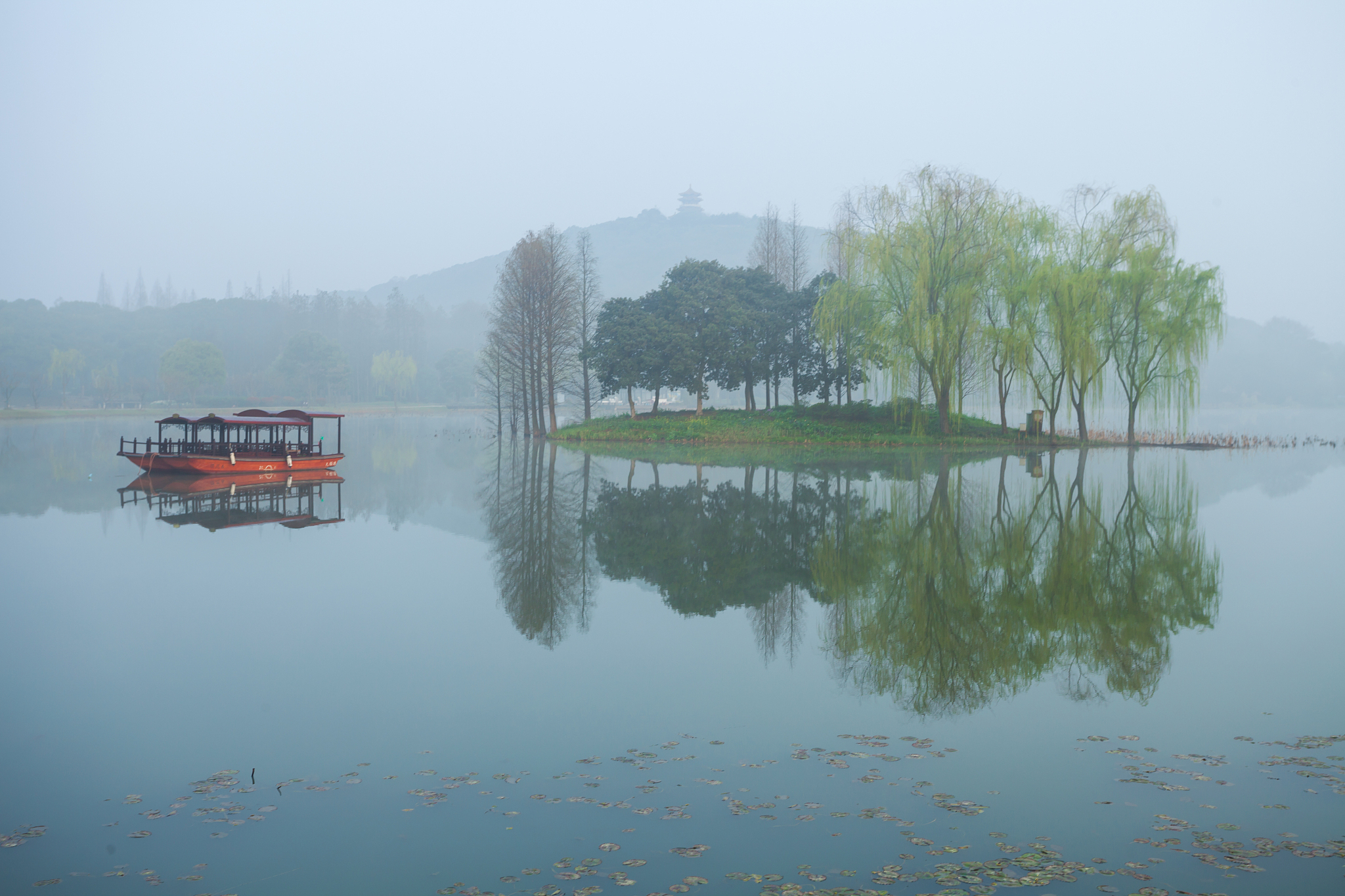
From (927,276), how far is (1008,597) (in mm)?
30736

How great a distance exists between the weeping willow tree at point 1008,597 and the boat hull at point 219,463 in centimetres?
2087

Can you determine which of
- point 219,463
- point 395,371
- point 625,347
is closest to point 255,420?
point 219,463

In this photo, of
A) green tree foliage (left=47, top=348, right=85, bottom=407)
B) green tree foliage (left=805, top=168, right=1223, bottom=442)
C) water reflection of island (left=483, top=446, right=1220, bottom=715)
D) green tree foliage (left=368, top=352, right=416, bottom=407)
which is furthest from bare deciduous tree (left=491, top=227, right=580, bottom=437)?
green tree foliage (left=47, top=348, right=85, bottom=407)

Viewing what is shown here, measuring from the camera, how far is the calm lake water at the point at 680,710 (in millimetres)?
5047

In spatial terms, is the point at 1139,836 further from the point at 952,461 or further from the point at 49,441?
the point at 49,441

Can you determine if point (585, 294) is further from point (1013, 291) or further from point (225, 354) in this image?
point (225, 354)

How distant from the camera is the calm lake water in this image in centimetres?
505

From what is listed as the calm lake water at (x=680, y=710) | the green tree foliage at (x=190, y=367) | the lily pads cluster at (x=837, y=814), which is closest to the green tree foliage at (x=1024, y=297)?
the calm lake water at (x=680, y=710)

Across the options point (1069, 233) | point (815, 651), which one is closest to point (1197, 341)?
point (1069, 233)

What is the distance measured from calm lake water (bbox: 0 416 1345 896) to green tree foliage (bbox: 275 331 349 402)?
11209 cm

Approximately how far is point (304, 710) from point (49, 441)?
50.6 metres

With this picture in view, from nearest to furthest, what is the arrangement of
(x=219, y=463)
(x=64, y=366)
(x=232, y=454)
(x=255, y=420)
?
(x=219, y=463) < (x=232, y=454) < (x=255, y=420) < (x=64, y=366)

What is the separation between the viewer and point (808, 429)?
144 ft

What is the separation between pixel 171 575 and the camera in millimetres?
12906
